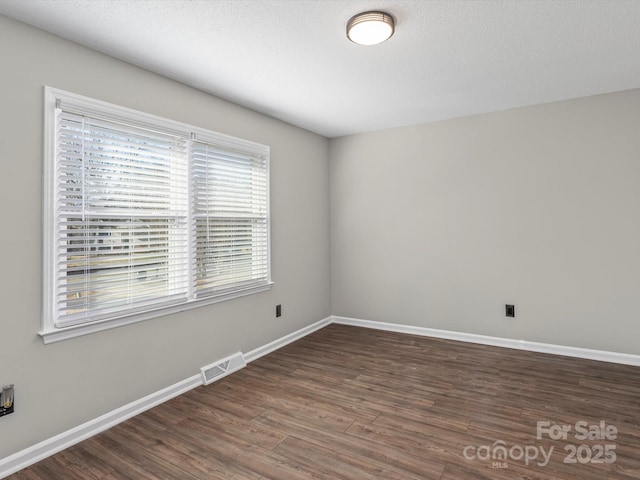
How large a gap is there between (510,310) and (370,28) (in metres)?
3.08

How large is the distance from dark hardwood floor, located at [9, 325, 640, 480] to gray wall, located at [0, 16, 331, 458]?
0.74ft

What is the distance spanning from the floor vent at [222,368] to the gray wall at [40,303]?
0.28 ft

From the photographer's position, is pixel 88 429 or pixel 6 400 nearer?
pixel 6 400

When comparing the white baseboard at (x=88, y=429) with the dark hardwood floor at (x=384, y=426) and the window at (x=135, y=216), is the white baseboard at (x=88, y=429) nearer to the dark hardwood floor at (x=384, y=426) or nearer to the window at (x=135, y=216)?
the dark hardwood floor at (x=384, y=426)

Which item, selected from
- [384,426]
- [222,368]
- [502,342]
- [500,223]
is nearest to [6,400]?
[222,368]

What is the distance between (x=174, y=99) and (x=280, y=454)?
2632mm

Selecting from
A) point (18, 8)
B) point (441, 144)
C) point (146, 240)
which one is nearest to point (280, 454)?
point (146, 240)

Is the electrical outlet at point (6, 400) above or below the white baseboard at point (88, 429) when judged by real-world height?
above

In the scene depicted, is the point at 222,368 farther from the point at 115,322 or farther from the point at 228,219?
the point at 228,219

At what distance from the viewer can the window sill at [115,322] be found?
6.93 ft

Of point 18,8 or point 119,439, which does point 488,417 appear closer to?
point 119,439

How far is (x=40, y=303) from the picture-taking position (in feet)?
6.84

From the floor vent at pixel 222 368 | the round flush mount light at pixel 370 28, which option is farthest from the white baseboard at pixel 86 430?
the round flush mount light at pixel 370 28

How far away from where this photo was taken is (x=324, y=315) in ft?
15.6
